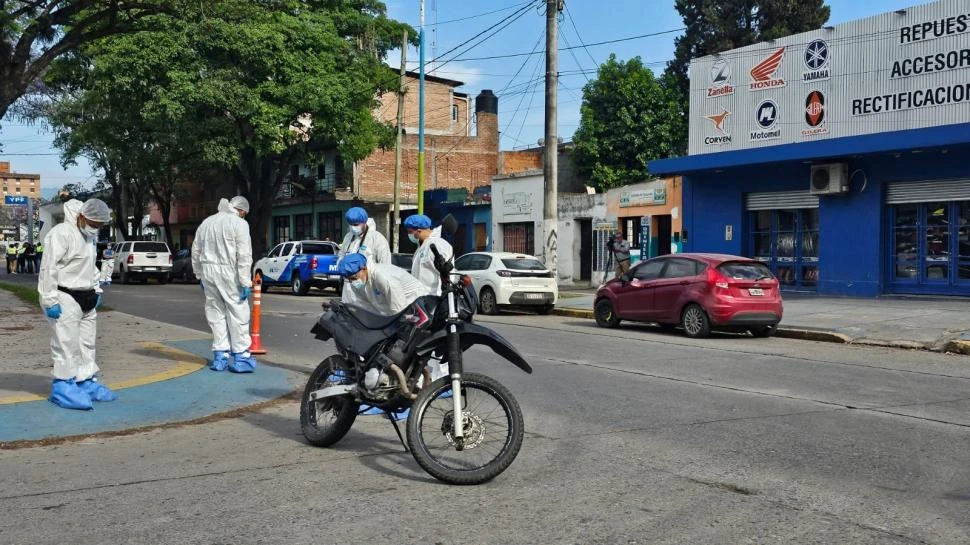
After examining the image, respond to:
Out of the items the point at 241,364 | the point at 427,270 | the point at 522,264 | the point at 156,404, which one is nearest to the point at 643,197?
the point at 522,264

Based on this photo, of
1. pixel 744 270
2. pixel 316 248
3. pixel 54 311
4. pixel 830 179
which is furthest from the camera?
pixel 316 248

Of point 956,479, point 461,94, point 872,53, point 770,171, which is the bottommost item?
point 956,479

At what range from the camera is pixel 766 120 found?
2395 cm

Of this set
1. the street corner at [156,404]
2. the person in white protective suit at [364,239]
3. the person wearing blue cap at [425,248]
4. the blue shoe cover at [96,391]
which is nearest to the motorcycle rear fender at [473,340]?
the person wearing blue cap at [425,248]

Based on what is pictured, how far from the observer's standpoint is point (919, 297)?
2039 centimetres

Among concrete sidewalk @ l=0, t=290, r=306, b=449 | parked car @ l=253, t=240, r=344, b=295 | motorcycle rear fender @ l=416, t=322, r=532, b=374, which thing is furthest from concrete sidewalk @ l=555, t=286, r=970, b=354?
motorcycle rear fender @ l=416, t=322, r=532, b=374

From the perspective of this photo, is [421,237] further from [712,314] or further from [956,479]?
[712,314]

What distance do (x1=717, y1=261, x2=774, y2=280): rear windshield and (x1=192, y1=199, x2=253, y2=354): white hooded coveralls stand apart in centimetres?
849

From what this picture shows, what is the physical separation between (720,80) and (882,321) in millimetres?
11262

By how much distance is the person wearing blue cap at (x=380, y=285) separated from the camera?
6.37 m

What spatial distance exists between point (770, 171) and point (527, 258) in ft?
26.3

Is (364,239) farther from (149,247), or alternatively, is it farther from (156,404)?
(149,247)

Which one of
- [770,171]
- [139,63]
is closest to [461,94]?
[139,63]

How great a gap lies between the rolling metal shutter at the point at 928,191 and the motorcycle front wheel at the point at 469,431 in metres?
17.9
